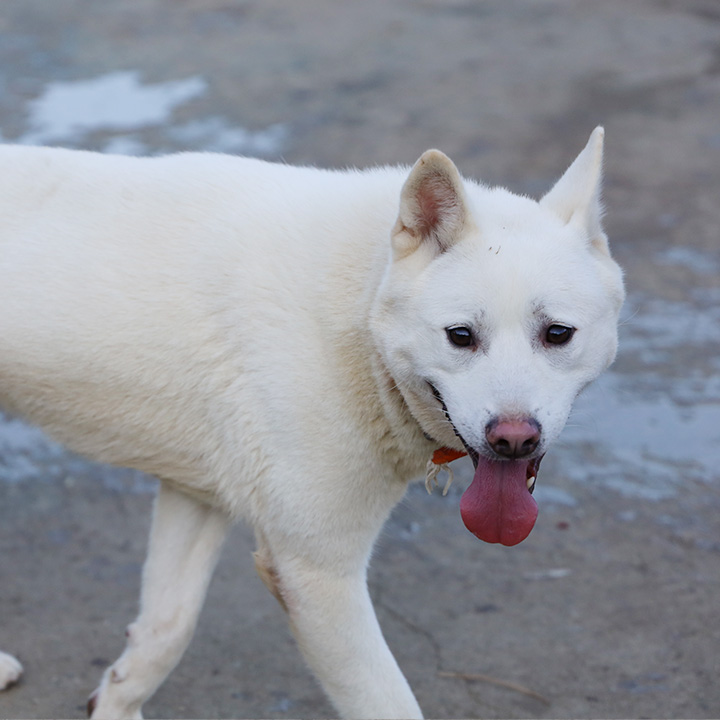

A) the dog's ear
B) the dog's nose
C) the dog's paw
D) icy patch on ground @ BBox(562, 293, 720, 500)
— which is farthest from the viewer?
icy patch on ground @ BBox(562, 293, 720, 500)

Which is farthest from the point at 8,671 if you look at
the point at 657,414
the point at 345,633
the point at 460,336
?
the point at 657,414

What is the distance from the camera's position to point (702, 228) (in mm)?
5801

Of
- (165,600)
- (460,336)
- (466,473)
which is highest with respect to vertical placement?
(460,336)

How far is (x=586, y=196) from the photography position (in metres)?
2.52

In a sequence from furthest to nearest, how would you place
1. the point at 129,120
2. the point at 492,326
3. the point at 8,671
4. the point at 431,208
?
the point at 129,120 → the point at 8,671 → the point at 431,208 → the point at 492,326

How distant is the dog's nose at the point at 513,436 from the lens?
7.29 feet

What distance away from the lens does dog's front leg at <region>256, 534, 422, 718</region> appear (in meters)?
2.57

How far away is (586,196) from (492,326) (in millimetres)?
446

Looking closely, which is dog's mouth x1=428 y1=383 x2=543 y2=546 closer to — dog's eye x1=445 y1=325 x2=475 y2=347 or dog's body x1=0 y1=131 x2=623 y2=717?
dog's body x1=0 y1=131 x2=623 y2=717

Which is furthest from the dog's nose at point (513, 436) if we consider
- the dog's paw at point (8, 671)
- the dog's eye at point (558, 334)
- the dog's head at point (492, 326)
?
the dog's paw at point (8, 671)

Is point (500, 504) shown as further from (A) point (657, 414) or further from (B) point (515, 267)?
(A) point (657, 414)

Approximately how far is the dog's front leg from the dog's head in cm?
40

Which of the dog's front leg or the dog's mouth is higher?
the dog's mouth

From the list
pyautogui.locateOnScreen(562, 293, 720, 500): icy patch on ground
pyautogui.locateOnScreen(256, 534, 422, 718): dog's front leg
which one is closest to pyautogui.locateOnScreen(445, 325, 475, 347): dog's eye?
pyautogui.locateOnScreen(256, 534, 422, 718): dog's front leg
